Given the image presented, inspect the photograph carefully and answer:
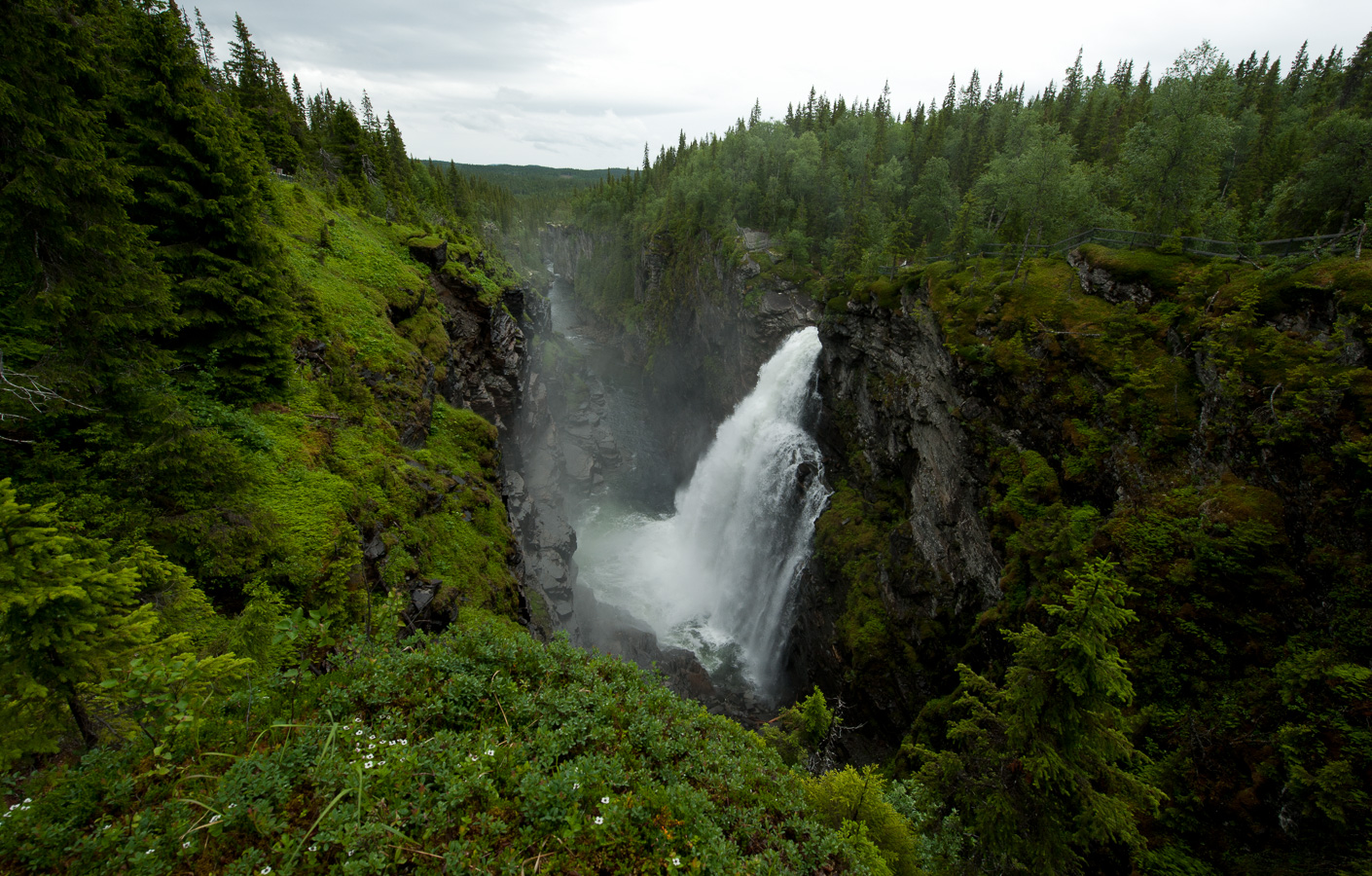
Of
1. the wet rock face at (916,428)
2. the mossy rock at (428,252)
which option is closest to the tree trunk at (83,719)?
the wet rock face at (916,428)

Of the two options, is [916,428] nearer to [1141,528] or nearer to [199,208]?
[1141,528]

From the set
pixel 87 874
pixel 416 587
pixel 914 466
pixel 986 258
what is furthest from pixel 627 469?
pixel 87 874

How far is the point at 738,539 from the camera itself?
121 feet

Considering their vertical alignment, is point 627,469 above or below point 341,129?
below

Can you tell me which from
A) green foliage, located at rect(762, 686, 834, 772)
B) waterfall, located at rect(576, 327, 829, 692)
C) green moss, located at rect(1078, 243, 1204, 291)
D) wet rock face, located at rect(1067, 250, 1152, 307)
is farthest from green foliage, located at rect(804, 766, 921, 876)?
waterfall, located at rect(576, 327, 829, 692)

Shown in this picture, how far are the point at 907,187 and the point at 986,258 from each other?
3378 centimetres

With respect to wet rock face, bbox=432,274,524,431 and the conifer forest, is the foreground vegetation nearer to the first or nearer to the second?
the conifer forest

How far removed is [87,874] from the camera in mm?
3791

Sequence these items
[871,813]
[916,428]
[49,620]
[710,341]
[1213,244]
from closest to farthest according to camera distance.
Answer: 1. [49,620]
2. [871,813]
3. [1213,244]
4. [916,428]
5. [710,341]

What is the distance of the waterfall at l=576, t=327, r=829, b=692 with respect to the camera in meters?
32.0

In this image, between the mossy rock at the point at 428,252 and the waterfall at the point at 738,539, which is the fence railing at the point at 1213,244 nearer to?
the waterfall at the point at 738,539

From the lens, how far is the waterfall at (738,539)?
32.0 meters

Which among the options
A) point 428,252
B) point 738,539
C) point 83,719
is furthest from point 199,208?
point 738,539

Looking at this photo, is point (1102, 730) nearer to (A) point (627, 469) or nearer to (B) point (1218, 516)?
(B) point (1218, 516)
